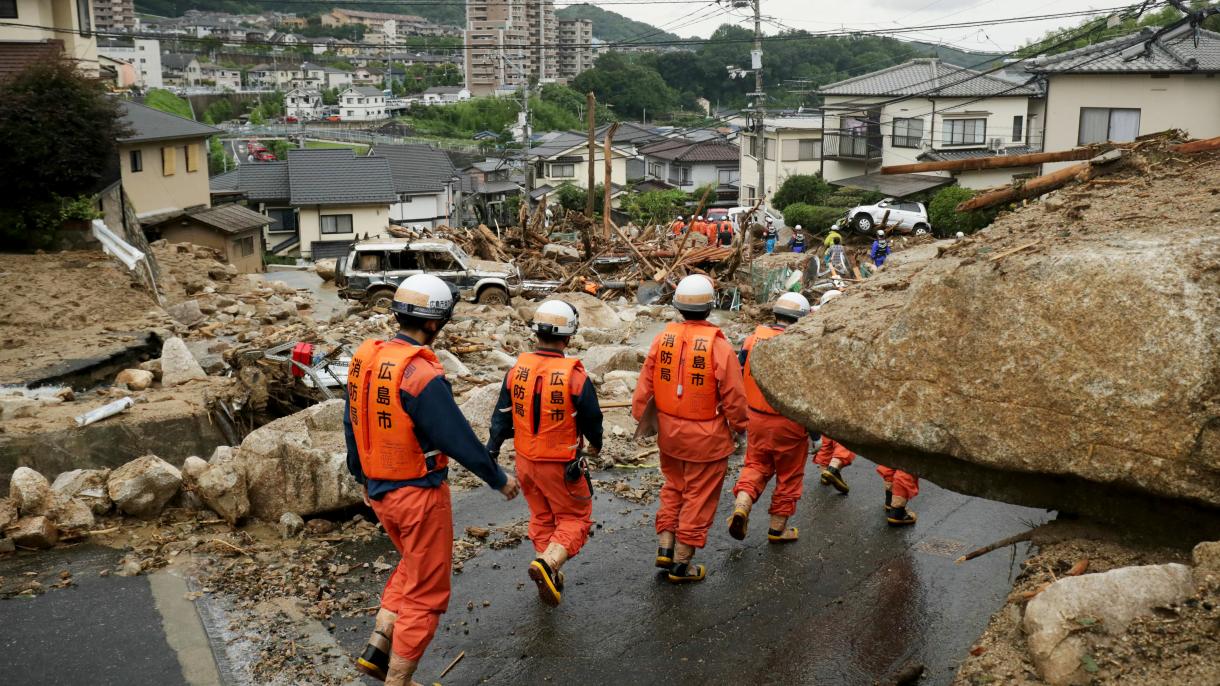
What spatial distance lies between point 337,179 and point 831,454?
39126 millimetres

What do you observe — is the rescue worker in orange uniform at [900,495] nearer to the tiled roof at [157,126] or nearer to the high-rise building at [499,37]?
the tiled roof at [157,126]

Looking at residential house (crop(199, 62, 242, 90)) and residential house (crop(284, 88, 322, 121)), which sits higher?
residential house (crop(199, 62, 242, 90))

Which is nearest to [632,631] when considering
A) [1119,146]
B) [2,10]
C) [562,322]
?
[562,322]

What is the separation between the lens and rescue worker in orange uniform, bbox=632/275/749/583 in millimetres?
6676

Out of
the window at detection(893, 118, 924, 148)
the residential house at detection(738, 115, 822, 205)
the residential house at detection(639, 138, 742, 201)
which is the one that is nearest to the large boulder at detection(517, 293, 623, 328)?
the window at detection(893, 118, 924, 148)

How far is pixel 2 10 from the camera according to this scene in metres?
25.9

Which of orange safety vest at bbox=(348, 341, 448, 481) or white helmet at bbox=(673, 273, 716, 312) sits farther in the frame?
white helmet at bbox=(673, 273, 716, 312)

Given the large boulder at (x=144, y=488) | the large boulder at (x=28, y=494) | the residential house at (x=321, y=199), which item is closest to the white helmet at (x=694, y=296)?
the large boulder at (x=144, y=488)

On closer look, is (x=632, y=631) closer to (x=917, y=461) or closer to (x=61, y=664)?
(x=917, y=461)

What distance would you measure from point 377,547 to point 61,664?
7.11ft

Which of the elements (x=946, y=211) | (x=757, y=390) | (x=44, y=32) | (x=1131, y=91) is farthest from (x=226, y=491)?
(x=1131, y=91)

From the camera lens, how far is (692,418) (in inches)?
265

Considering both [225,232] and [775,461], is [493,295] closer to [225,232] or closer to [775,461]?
[225,232]

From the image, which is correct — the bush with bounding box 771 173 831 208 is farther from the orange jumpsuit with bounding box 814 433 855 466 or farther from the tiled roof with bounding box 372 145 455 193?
the orange jumpsuit with bounding box 814 433 855 466
